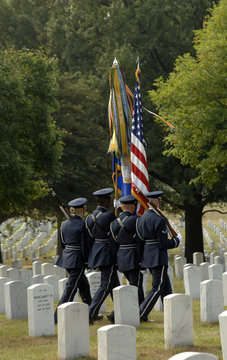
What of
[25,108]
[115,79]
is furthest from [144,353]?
[25,108]

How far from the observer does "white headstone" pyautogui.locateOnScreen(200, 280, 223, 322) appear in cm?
1074

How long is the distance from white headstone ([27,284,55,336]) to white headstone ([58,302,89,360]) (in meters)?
1.76

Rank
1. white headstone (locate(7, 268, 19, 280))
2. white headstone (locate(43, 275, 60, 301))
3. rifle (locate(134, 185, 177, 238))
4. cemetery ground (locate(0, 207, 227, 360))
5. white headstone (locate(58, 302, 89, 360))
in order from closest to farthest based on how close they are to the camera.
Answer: white headstone (locate(58, 302, 89, 360)) < cemetery ground (locate(0, 207, 227, 360)) < rifle (locate(134, 185, 177, 238)) < white headstone (locate(43, 275, 60, 301)) < white headstone (locate(7, 268, 19, 280))

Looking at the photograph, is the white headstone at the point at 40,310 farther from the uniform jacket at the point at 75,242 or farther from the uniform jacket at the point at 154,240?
the uniform jacket at the point at 154,240

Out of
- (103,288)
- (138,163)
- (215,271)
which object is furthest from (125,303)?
(215,271)

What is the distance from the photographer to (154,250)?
10953mm

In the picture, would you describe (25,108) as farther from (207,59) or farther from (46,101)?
(207,59)

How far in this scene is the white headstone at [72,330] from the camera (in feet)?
28.0

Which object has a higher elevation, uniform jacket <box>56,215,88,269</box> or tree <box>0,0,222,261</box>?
tree <box>0,0,222,261</box>

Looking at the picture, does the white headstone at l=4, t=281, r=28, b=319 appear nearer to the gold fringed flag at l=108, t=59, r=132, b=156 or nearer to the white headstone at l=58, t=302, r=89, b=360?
the gold fringed flag at l=108, t=59, r=132, b=156

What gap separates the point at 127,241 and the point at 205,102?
32.4 feet

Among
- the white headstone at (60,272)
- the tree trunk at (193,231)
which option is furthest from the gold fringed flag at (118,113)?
the tree trunk at (193,231)

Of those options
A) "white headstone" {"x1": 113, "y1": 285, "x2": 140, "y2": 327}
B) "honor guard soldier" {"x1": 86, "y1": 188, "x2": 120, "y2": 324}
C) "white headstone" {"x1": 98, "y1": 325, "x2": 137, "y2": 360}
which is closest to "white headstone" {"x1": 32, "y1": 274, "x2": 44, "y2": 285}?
"honor guard soldier" {"x1": 86, "y1": 188, "x2": 120, "y2": 324}

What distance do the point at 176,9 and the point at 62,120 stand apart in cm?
569
